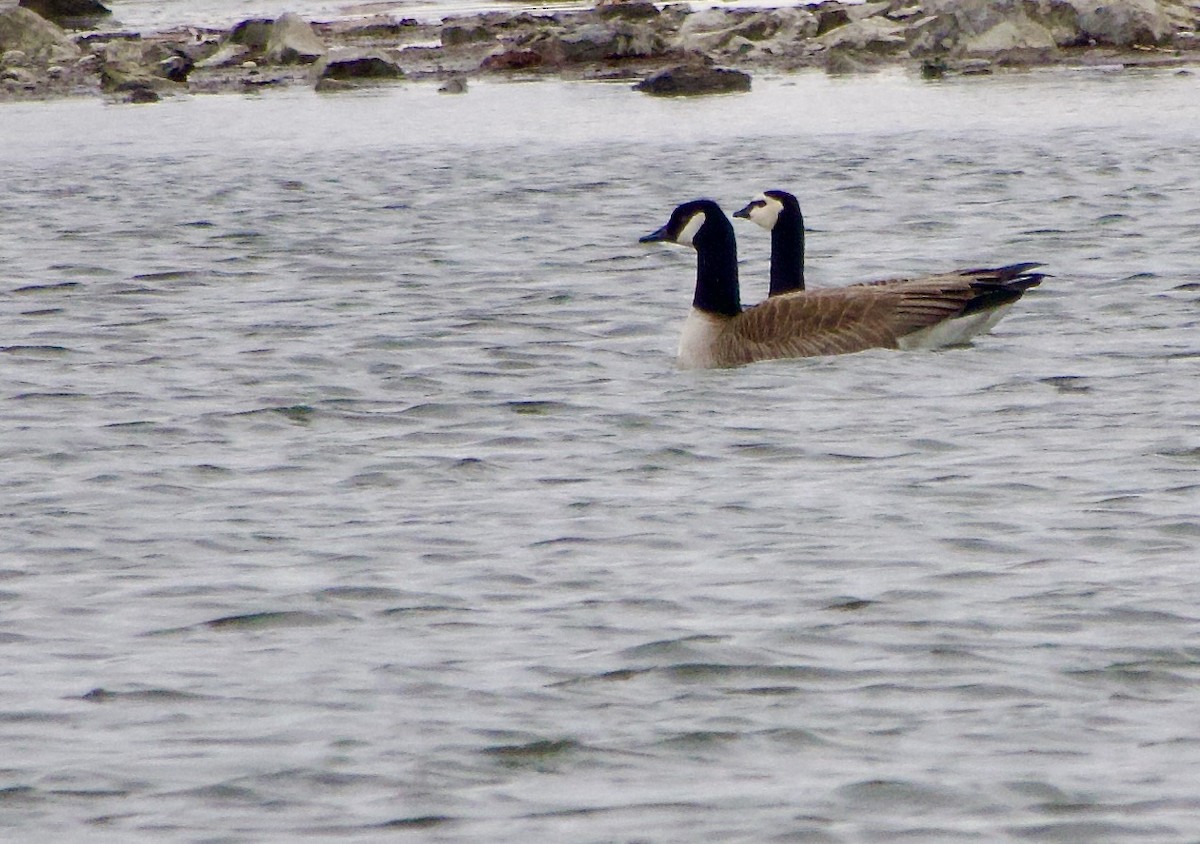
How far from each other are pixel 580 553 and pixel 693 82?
3074cm

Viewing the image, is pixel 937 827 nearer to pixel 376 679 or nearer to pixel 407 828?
pixel 407 828

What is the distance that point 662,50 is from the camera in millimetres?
46094

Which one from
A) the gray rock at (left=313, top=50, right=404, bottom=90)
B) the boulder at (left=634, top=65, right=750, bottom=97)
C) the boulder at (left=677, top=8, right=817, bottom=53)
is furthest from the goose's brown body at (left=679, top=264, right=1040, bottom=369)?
the boulder at (left=677, top=8, right=817, bottom=53)

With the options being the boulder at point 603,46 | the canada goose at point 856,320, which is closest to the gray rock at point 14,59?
the boulder at point 603,46

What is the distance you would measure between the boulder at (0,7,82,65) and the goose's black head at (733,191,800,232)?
115 feet

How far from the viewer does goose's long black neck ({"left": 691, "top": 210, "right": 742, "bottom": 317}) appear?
1337 centimetres

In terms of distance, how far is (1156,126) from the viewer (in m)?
28.3

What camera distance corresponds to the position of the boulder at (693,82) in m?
38.3

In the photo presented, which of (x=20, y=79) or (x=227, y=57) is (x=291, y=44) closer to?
(x=227, y=57)

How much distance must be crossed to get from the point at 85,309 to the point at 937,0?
104 ft

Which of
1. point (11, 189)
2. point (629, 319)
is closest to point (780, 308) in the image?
point (629, 319)

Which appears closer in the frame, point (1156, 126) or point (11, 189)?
point (11, 189)

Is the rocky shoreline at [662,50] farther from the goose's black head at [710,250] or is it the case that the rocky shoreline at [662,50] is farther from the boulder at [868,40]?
the goose's black head at [710,250]

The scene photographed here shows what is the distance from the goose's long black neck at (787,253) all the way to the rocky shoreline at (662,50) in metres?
24.3
